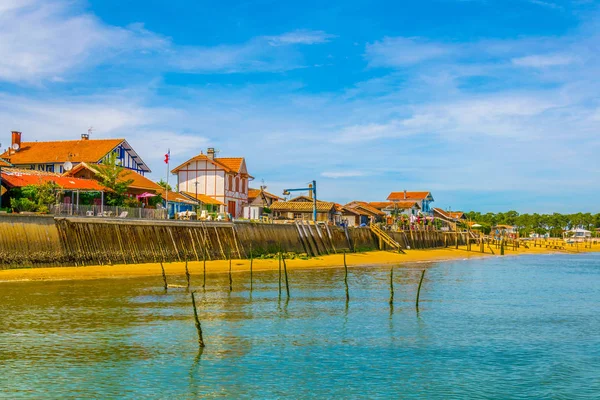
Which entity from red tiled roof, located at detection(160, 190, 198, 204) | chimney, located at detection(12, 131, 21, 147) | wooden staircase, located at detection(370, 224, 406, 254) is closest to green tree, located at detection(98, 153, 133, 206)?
red tiled roof, located at detection(160, 190, 198, 204)

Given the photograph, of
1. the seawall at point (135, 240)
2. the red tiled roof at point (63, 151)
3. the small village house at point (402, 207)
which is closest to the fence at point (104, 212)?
the seawall at point (135, 240)

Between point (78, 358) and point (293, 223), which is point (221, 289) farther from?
point (293, 223)

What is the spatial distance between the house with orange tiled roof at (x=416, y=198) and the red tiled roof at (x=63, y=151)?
85708 millimetres

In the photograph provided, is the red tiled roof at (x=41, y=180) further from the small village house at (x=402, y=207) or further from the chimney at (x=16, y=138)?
the small village house at (x=402, y=207)

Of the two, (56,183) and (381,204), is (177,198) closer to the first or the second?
(56,183)

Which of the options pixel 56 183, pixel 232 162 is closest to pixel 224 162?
pixel 232 162

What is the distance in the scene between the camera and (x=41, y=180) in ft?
171

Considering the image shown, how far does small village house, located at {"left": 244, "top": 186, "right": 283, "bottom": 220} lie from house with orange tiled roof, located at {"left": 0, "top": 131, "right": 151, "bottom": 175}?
18736 millimetres

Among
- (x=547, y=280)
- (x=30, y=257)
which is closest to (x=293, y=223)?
(x=547, y=280)

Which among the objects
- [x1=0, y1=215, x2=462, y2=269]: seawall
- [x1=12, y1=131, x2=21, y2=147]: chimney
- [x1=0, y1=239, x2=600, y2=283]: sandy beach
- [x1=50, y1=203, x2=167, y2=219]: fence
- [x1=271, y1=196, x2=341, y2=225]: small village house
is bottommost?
[x1=0, y1=239, x2=600, y2=283]: sandy beach

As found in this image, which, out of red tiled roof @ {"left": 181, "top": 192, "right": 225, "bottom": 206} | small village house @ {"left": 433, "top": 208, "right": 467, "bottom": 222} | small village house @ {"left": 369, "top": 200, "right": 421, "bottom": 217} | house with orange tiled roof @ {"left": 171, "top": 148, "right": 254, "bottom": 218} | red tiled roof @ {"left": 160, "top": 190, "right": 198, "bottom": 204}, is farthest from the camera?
small village house @ {"left": 433, "top": 208, "right": 467, "bottom": 222}

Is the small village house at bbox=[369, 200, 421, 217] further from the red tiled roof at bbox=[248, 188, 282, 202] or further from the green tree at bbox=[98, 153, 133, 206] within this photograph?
the green tree at bbox=[98, 153, 133, 206]

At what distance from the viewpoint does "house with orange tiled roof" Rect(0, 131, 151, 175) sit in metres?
69.8

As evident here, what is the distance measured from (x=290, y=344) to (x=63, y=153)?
181 feet
